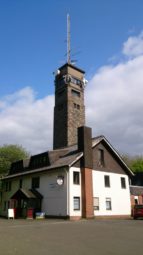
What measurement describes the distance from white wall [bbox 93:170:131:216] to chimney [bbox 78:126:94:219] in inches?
52.7

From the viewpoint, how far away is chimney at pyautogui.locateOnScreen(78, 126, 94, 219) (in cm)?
3089

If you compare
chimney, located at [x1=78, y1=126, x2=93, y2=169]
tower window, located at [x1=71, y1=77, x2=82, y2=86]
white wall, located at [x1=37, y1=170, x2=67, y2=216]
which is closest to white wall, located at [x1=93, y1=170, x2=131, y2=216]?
chimney, located at [x1=78, y1=126, x2=93, y2=169]

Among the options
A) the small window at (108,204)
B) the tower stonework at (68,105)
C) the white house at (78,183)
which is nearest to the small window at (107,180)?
the white house at (78,183)

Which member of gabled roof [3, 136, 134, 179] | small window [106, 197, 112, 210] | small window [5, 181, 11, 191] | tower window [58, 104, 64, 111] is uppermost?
tower window [58, 104, 64, 111]

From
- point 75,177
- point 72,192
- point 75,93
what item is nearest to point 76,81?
point 75,93

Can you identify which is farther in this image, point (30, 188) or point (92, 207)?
point (30, 188)

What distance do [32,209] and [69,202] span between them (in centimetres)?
497

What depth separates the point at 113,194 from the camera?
35.3m

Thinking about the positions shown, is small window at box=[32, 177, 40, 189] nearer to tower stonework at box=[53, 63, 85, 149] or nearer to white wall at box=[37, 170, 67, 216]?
white wall at box=[37, 170, 67, 216]

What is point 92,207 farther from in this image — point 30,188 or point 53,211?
point 30,188

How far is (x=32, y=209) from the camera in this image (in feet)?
106

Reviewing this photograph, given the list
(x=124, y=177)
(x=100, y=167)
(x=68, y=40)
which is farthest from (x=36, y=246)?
(x=68, y=40)

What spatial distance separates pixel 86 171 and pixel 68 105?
33869mm

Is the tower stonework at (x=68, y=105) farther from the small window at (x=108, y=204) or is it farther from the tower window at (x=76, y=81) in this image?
the small window at (x=108, y=204)
